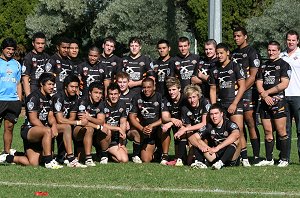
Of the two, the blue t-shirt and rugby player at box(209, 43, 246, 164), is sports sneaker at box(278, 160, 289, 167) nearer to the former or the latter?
rugby player at box(209, 43, 246, 164)

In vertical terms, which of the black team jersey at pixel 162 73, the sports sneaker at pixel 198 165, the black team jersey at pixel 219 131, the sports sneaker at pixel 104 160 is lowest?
the sports sneaker at pixel 104 160

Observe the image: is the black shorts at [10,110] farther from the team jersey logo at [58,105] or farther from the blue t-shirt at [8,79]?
the team jersey logo at [58,105]

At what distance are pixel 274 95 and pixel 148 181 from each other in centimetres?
329

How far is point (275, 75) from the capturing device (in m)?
12.7

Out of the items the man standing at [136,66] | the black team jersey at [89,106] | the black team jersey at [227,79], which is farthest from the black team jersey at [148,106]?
the black team jersey at [227,79]

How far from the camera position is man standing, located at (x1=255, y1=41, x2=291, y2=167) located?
41.4ft

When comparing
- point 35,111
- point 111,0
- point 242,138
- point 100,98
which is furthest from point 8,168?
point 111,0

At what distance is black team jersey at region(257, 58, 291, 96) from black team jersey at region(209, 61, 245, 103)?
441 millimetres

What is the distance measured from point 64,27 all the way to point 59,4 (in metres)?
1.33

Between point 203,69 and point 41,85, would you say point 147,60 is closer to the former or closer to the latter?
point 203,69

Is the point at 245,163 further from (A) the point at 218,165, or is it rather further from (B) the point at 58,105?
(B) the point at 58,105

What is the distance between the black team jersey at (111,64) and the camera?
13.6 m

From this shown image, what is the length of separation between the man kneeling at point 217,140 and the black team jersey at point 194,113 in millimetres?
359

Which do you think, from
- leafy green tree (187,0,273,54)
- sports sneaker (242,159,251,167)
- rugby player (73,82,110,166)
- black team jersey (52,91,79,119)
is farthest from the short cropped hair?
leafy green tree (187,0,273,54)
